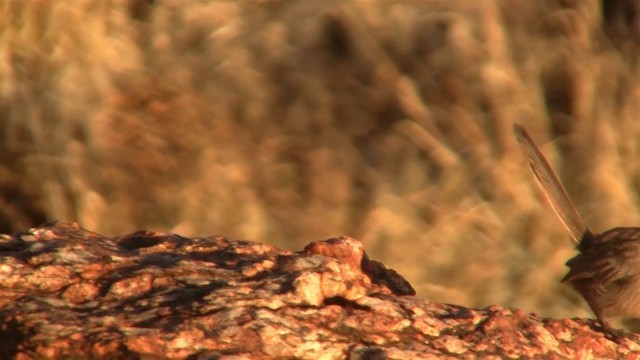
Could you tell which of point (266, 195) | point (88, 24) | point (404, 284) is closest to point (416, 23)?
point (266, 195)

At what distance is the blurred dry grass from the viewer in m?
5.94

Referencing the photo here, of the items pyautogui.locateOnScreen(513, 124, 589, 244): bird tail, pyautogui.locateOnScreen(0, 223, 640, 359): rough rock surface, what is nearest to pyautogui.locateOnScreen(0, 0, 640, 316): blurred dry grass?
pyautogui.locateOnScreen(513, 124, 589, 244): bird tail

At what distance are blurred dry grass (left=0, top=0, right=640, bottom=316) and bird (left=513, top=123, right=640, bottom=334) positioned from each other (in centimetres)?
70

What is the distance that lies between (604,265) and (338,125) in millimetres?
1715

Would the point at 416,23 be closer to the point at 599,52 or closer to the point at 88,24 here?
the point at 599,52

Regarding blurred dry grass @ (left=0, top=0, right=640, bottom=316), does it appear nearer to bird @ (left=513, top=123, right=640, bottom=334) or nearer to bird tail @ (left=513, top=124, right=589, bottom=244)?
bird tail @ (left=513, top=124, right=589, bottom=244)

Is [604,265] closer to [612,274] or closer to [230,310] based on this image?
[612,274]

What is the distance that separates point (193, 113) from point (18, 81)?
78 cm

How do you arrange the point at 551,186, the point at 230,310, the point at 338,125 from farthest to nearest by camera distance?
the point at 338,125
the point at 551,186
the point at 230,310

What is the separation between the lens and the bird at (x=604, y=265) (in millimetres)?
4844

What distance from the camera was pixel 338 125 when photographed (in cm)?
626

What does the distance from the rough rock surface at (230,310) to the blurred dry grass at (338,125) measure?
2107 mm

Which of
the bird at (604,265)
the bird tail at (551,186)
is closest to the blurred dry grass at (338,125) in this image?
the bird tail at (551,186)

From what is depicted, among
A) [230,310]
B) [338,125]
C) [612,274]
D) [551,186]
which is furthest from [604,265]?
[230,310]
